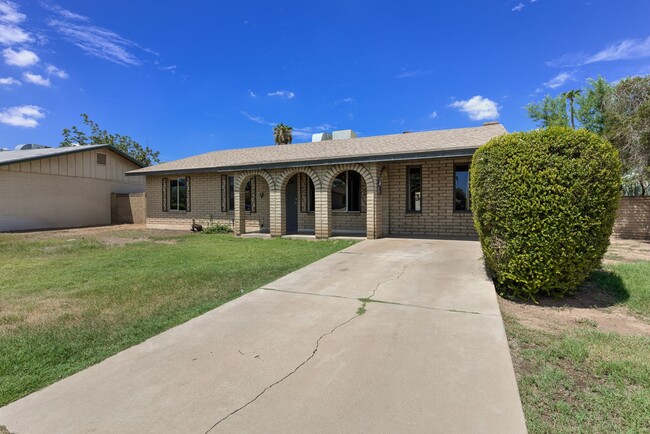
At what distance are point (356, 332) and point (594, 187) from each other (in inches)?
138

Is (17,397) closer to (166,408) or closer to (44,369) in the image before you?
(44,369)

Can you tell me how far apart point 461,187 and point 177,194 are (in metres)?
13.5

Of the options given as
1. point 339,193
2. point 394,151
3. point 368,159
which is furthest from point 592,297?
point 339,193

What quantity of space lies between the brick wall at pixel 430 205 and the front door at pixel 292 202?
13.4ft

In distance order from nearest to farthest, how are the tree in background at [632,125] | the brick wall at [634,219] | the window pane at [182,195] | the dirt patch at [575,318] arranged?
1. the dirt patch at [575,318]
2. the tree in background at [632,125]
3. the brick wall at [634,219]
4. the window pane at [182,195]

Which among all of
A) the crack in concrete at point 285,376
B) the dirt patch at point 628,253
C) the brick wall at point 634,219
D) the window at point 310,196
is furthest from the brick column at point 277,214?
the brick wall at point 634,219

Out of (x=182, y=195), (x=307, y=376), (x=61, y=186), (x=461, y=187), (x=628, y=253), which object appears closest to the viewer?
(x=307, y=376)

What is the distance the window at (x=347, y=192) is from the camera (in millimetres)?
13188

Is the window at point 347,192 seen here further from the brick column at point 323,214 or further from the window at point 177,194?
the window at point 177,194

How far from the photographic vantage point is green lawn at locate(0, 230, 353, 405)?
3133mm

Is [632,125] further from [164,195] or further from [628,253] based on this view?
[164,195]

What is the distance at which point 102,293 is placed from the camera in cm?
513

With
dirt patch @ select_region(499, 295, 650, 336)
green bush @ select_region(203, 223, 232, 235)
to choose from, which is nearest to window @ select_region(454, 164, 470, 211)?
dirt patch @ select_region(499, 295, 650, 336)

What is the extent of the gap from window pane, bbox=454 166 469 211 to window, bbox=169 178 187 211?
12650 millimetres
